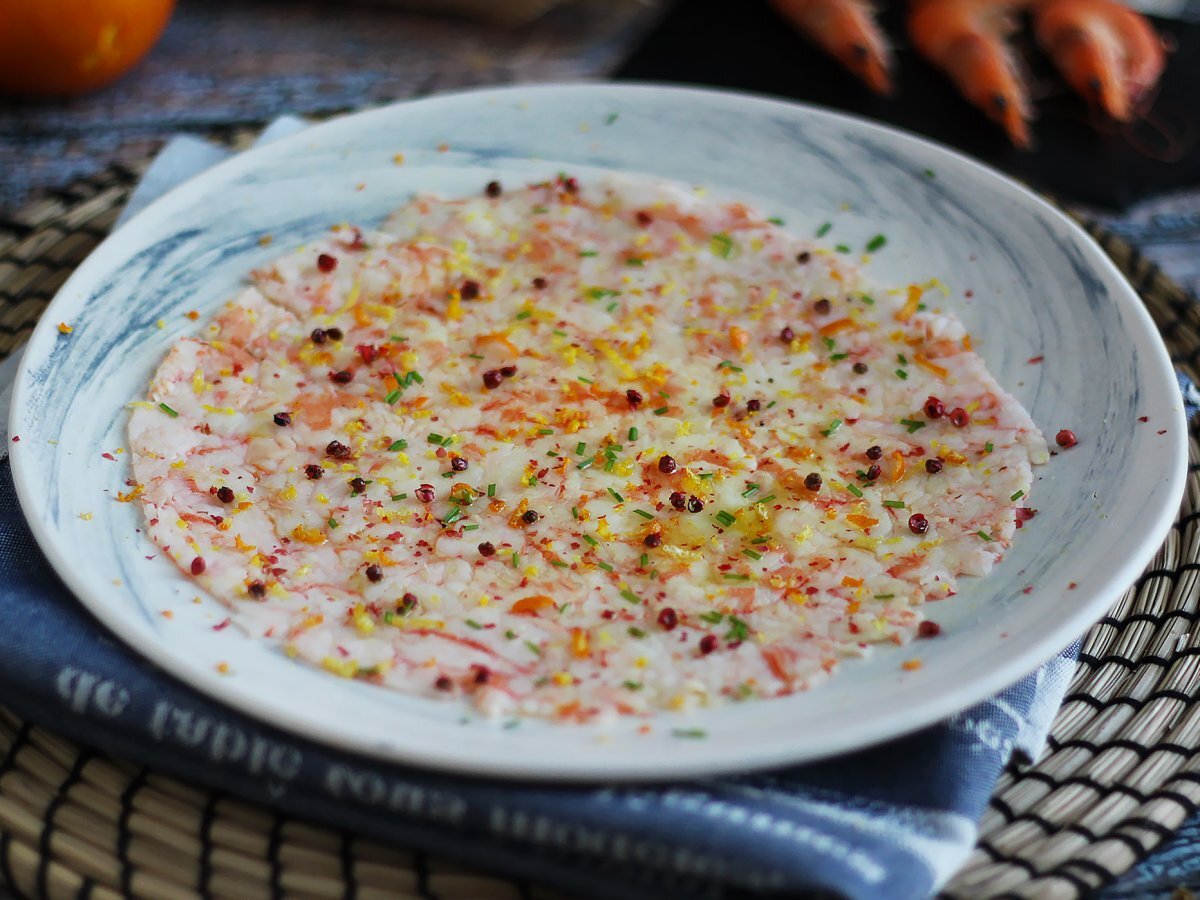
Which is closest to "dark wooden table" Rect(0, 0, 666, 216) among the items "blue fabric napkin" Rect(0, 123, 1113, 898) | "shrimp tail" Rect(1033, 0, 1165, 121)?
"shrimp tail" Rect(1033, 0, 1165, 121)

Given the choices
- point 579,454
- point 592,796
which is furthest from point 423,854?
point 579,454

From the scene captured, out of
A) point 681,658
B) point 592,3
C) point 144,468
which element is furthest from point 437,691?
point 592,3

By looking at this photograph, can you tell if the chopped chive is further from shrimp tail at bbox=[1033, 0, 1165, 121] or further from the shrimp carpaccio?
shrimp tail at bbox=[1033, 0, 1165, 121]

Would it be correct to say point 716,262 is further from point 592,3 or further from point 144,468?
point 592,3

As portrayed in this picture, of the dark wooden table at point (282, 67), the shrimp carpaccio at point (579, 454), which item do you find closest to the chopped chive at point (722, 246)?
the shrimp carpaccio at point (579, 454)

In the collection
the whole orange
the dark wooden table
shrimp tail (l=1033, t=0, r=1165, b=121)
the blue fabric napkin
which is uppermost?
the whole orange
